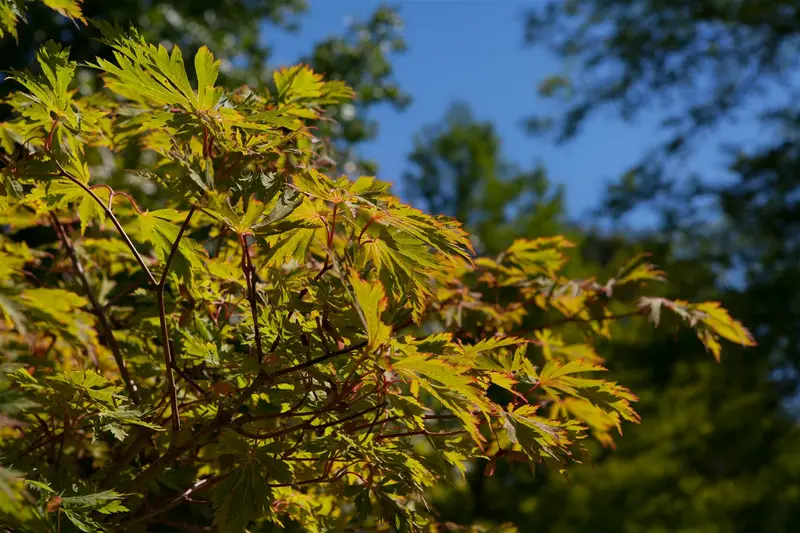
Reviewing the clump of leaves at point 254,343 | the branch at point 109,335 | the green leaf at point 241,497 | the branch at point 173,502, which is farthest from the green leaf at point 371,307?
the branch at point 109,335

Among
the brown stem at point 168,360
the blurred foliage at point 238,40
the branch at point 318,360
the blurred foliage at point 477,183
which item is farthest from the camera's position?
the blurred foliage at point 477,183

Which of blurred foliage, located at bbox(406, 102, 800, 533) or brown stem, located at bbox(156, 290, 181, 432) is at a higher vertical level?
blurred foliage, located at bbox(406, 102, 800, 533)

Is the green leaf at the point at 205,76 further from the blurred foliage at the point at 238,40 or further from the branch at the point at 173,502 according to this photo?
the blurred foliage at the point at 238,40

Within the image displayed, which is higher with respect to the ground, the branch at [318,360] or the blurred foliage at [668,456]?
the blurred foliage at [668,456]

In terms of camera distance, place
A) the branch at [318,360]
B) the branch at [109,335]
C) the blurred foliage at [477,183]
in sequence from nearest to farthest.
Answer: the branch at [318,360]
the branch at [109,335]
the blurred foliage at [477,183]

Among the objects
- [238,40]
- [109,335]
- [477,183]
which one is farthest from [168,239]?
[477,183]

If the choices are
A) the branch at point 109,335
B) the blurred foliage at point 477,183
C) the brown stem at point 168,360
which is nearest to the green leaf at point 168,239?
the brown stem at point 168,360

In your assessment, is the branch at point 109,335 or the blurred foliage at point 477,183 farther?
the blurred foliage at point 477,183

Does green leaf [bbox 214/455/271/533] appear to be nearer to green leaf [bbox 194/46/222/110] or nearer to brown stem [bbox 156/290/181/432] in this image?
brown stem [bbox 156/290/181/432]

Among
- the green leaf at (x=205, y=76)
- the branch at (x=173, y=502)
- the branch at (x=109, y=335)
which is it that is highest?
the green leaf at (x=205, y=76)

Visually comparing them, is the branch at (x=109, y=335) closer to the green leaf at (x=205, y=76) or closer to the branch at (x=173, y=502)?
the branch at (x=173, y=502)

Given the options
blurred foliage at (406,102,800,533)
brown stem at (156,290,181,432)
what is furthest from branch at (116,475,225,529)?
blurred foliage at (406,102,800,533)

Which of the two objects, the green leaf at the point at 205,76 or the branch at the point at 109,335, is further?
the branch at the point at 109,335

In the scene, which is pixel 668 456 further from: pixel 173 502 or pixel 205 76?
pixel 205 76
